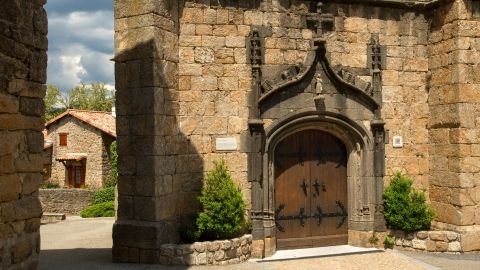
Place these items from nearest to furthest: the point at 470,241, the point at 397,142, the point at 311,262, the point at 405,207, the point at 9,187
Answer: the point at 9,187 < the point at 311,262 < the point at 470,241 < the point at 405,207 < the point at 397,142

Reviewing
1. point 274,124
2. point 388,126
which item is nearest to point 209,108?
point 274,124

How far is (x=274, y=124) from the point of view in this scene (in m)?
7.69

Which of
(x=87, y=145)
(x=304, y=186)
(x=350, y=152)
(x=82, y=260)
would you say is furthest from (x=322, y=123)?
(x=87, y=145)

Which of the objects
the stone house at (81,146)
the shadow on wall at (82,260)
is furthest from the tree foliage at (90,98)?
the shadow on wall at (82,260)

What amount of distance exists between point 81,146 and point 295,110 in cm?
2019

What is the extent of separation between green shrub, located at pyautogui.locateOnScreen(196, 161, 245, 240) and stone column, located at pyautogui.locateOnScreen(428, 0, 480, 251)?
381 centimetres

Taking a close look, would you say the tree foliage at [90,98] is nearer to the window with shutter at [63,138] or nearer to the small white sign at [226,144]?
the window with shutter at [63,138]

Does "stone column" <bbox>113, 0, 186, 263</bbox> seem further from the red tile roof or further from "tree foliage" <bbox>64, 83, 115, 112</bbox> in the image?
"tree foliage" <bbox>64, 83, 115, 112</bbox>

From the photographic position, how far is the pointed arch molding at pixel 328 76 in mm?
7668

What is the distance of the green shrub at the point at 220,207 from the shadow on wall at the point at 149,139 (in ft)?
1.52

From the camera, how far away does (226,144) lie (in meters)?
7.53

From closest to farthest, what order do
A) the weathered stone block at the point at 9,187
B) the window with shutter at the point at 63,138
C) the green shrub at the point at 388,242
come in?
the weathered stone block at the point at 9,187, the green shrub at the point at 388,242, the window with shutter at the point at 63,138

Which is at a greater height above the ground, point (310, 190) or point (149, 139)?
point (149, 139)

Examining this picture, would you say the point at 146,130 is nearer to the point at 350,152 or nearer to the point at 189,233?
the point at 189,233
